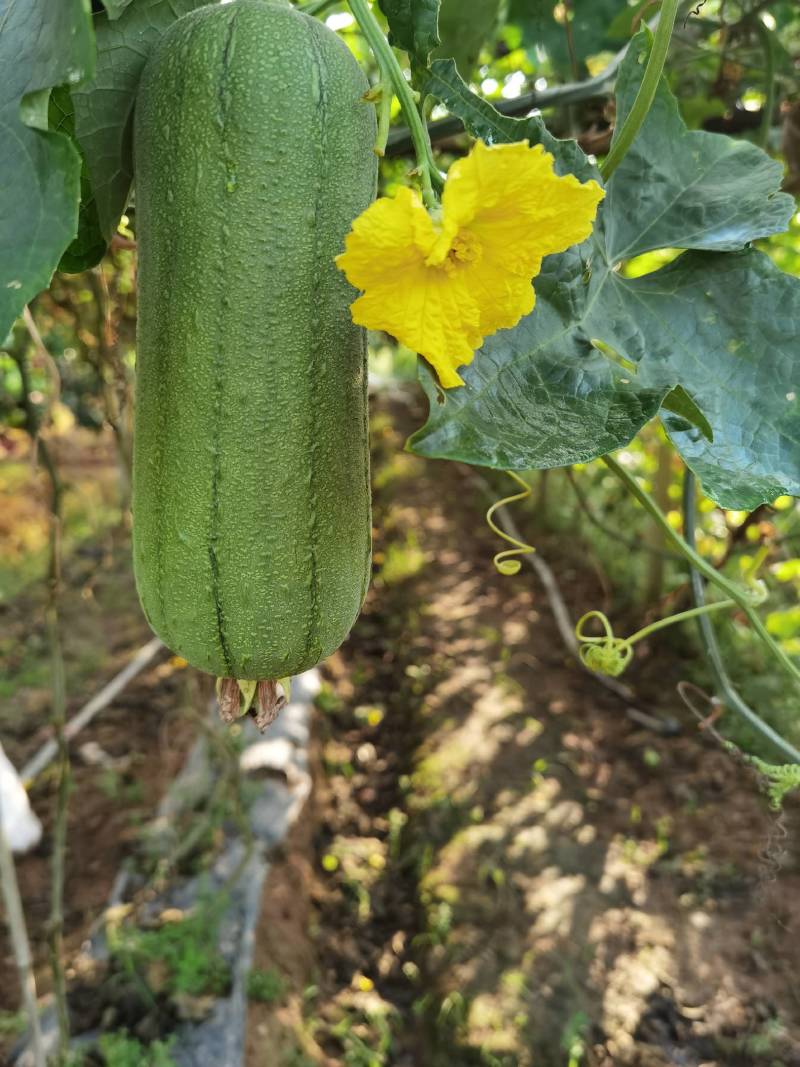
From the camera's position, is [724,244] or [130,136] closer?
[130,136]

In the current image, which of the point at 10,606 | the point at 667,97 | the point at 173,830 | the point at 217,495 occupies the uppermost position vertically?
the point at 667,97

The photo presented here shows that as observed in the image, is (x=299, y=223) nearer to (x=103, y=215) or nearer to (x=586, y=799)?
(x=103, y=215)

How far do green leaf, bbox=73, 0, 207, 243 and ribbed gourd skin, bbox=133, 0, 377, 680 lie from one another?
4 centimetres

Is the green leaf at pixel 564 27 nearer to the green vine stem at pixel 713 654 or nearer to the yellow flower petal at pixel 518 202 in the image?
the green vine stem at pixel 713 654

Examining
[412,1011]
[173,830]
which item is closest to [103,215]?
[173,830]

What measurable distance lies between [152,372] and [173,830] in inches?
85.3

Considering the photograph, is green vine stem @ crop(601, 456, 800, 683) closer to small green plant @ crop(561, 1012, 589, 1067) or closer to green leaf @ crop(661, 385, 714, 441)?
green leaf @ crop(661, 385, 714, 441)

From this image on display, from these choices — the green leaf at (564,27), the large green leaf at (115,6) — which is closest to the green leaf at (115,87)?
the large green leaf at (115,6)

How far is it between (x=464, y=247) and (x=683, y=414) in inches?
11.0

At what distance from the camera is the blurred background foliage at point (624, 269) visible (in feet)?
4.23

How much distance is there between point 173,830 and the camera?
2.56 meters

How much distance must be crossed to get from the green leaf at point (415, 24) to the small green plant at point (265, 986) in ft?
7.17

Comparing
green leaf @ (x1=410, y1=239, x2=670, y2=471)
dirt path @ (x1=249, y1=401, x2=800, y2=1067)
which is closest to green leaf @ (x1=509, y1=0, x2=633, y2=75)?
green leaf @ (x1=410, y1=239, x2=670, y2=471)

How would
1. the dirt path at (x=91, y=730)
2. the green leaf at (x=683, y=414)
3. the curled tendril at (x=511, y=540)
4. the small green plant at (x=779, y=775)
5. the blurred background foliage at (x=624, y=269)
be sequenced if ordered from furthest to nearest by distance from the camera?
the dirt path at (x=91, y=730) → the blurred background foliage at (x=624, y=269) → the small green plant at (x=779, y=775) → the curled tendril at (x=511, y=540) → the green leaf at (x=683, y=414)
